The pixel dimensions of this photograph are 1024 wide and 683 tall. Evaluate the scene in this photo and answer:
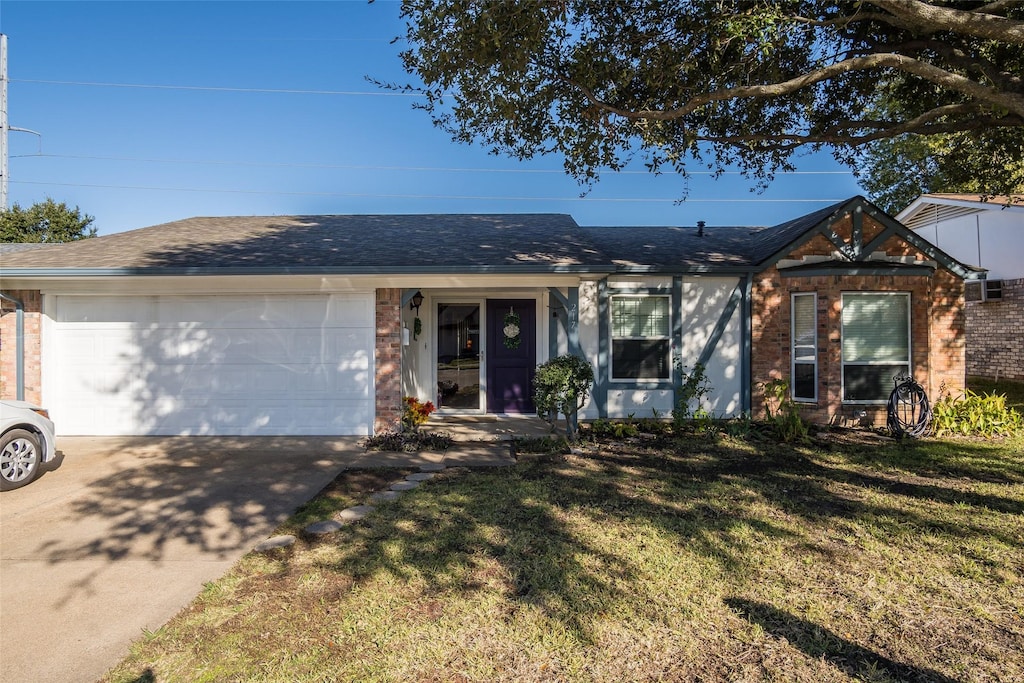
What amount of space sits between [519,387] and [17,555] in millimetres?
7639

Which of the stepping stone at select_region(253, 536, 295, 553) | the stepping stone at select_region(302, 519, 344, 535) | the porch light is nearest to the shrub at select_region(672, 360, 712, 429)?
the porch light

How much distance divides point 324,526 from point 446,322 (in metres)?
6.45

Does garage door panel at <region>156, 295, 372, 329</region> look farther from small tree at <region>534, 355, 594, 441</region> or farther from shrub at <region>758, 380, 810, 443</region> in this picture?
shrub at <region>758, 380, 810, 443</region>

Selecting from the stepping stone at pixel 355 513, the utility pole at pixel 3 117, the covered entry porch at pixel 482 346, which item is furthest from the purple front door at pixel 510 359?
the utility pole at pixel 3 117

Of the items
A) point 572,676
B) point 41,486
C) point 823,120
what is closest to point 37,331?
point 41,486

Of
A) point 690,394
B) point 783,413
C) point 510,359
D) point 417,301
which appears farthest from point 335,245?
point 783,413

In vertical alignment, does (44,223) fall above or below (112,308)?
above

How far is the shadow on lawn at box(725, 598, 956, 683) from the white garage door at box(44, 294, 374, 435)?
6.79m

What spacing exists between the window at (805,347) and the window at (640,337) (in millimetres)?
2209

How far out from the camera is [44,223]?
1004 inches

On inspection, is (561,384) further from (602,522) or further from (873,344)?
(873,344)

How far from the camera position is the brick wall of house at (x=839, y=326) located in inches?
372

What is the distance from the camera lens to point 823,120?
29.3 ft

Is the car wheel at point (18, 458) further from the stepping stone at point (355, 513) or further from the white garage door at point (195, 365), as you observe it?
the stepping stone at point (355, 513)
